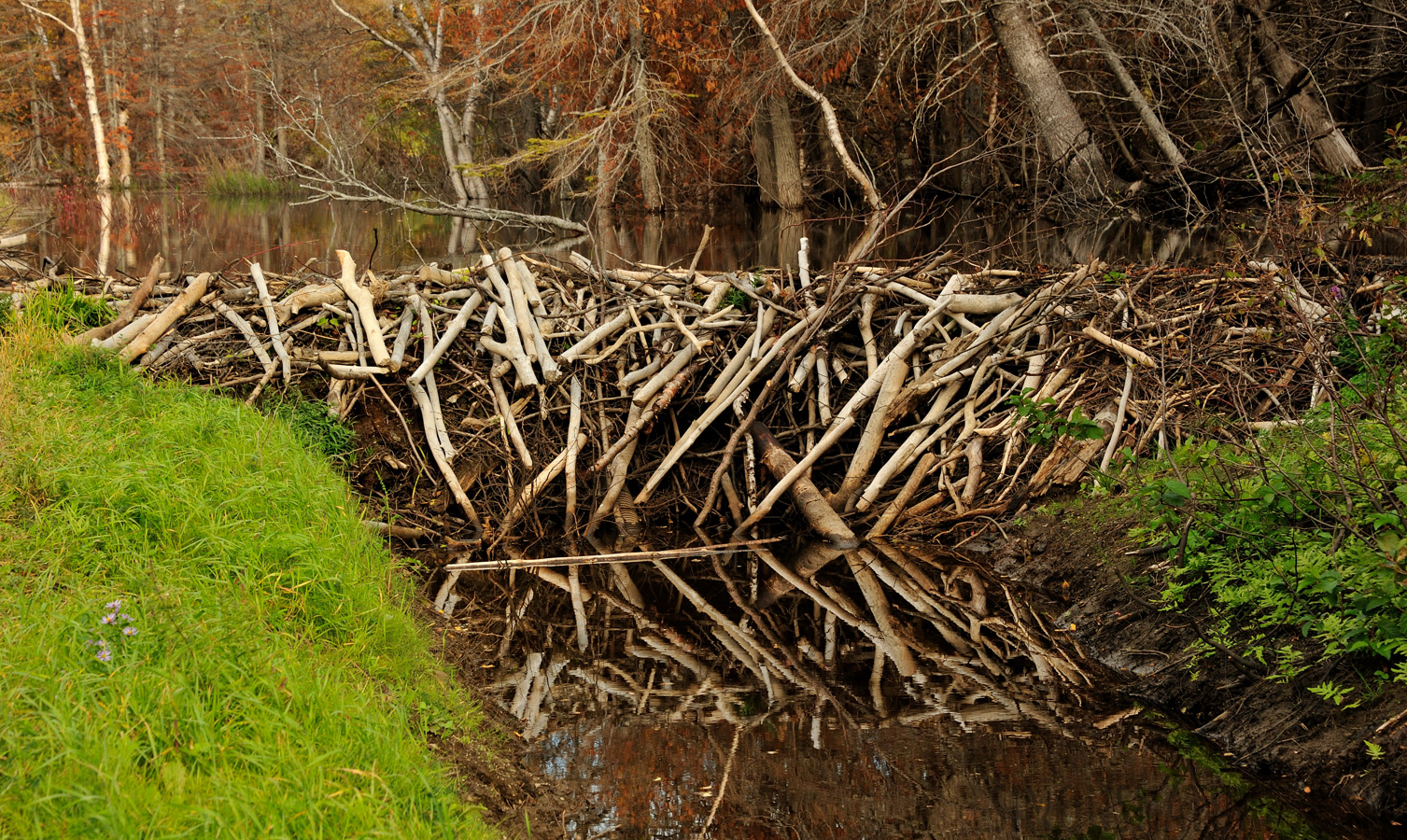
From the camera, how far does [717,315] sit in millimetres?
6875

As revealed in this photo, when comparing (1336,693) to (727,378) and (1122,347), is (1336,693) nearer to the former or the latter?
(1122,347)

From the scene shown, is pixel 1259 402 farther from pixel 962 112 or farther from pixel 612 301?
pixel 962 112

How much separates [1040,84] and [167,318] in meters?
12.9

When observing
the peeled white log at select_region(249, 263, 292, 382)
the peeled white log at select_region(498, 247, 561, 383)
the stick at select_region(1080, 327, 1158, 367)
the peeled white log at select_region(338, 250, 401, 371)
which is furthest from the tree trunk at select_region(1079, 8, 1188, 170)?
the peeled white log at select_region(249, 263, 292, 382)

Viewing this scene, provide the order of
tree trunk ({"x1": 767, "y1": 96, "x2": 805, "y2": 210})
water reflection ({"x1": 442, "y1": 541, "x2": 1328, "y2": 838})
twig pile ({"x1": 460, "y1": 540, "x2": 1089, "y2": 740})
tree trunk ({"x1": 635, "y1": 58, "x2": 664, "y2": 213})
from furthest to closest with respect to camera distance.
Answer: tree trunk ({"x1": 767, "y1": 96, "x2": 805, "y2": 210}), tree trunk ({"x1": 635, "y1": 58, "x2": 664, "y2": 213}), twig pile ({"x1": 460, "y1": 540, "x2": 1089, "y2": 740}), water reflection ({"x1": 442, "y1": 541, "x2": 1328, "y2": 838})

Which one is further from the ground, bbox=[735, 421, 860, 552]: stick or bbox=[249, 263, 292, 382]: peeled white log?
bbox=[249, 263, 292, 382]: peeled white log

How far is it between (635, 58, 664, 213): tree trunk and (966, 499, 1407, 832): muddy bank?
53.9 feet

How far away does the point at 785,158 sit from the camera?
75.4 ft

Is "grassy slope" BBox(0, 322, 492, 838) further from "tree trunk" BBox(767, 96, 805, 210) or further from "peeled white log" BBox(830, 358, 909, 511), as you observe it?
"tree trunk" BBox(767, 96, 805, 210)

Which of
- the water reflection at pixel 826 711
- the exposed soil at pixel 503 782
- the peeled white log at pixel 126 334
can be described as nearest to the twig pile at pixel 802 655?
the water reflection at pixel 826 711

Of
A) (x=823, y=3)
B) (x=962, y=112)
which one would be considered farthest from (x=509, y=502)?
(x=962, y=112)

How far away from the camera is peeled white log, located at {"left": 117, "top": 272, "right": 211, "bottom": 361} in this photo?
6.44 metres

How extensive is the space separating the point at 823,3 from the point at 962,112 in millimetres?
4439

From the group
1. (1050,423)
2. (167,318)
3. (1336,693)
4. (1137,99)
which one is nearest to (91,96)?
(1137,99)
